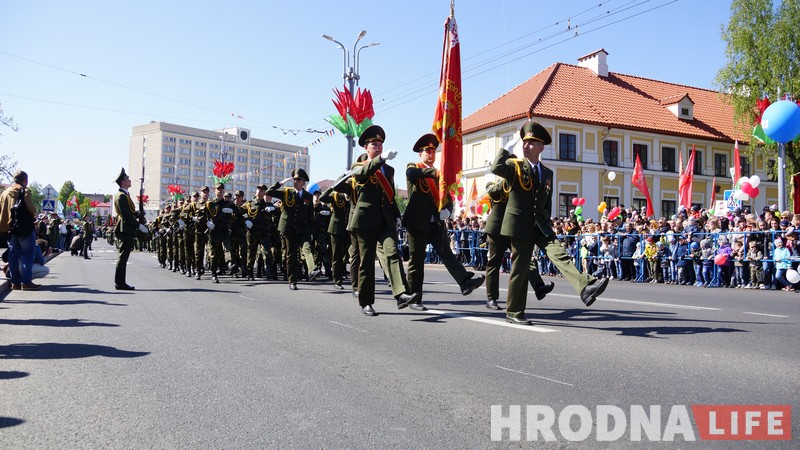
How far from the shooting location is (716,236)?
15.9 metres

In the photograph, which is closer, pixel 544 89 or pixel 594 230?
pixel 594 230

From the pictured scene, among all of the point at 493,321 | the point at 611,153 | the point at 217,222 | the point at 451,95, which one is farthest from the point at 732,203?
the point at 611,153

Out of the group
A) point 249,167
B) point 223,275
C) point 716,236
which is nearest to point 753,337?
point 716,236

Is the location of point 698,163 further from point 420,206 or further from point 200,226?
point 420,206

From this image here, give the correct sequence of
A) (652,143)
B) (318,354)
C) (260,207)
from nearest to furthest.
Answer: (318,354) → (260,207) → (652,143)

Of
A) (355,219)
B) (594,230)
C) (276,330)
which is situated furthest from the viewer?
(594,230)

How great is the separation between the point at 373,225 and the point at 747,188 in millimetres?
18688

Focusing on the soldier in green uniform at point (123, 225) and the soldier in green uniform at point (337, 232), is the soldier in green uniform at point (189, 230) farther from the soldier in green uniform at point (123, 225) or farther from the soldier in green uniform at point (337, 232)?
the soldier in green uniform at point (337, 232)

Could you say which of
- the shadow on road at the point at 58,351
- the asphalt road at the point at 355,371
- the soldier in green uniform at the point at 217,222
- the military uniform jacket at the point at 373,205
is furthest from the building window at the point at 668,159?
the shadow on road at the point at 58,351

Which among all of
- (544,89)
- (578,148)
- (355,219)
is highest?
(544,89)

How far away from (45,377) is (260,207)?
32.9ft

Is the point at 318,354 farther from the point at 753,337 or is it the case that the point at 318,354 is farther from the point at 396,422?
the point at 753,337

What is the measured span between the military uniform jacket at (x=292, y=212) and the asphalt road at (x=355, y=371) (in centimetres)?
361

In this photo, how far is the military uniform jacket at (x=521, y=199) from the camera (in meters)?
6.77
